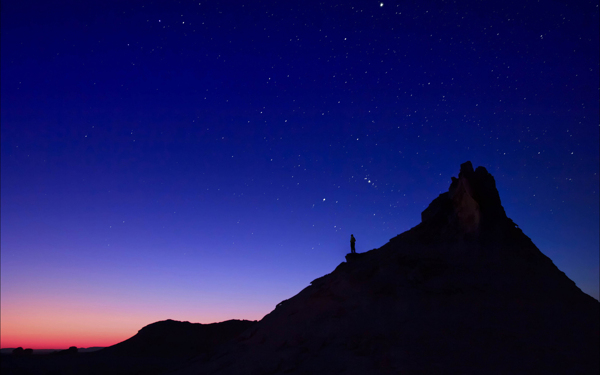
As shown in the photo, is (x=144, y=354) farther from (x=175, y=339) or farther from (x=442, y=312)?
(x=442, y=312)

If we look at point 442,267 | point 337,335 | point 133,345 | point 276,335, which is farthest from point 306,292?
point 133,345

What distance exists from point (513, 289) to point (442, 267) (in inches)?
132

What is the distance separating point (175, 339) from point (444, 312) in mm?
31339

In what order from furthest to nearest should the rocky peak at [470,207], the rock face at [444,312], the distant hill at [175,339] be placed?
the distant hill at [175,339] → the rocky peak at [470,207] → the rock face at [444,312]

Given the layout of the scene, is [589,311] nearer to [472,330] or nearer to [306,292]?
[472,330]

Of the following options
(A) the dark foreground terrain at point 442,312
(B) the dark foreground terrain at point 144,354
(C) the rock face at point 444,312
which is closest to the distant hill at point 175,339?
(B) the dark foreground terrain at point 144,354

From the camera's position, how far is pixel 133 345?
3816 cm

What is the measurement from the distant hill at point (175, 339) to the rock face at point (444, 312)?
1524 cm

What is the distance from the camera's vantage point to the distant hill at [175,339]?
1446 inches

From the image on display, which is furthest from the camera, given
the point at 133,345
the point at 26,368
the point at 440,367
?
the point at 133,345

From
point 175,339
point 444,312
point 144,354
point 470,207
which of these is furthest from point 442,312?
point 175,339

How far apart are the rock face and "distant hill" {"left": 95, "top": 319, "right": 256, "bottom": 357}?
15240mm

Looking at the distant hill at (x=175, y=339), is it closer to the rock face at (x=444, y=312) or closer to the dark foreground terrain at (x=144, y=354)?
the dark foreground terrain at (x=144, y=354)

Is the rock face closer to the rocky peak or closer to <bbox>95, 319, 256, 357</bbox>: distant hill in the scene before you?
the rocky peak
